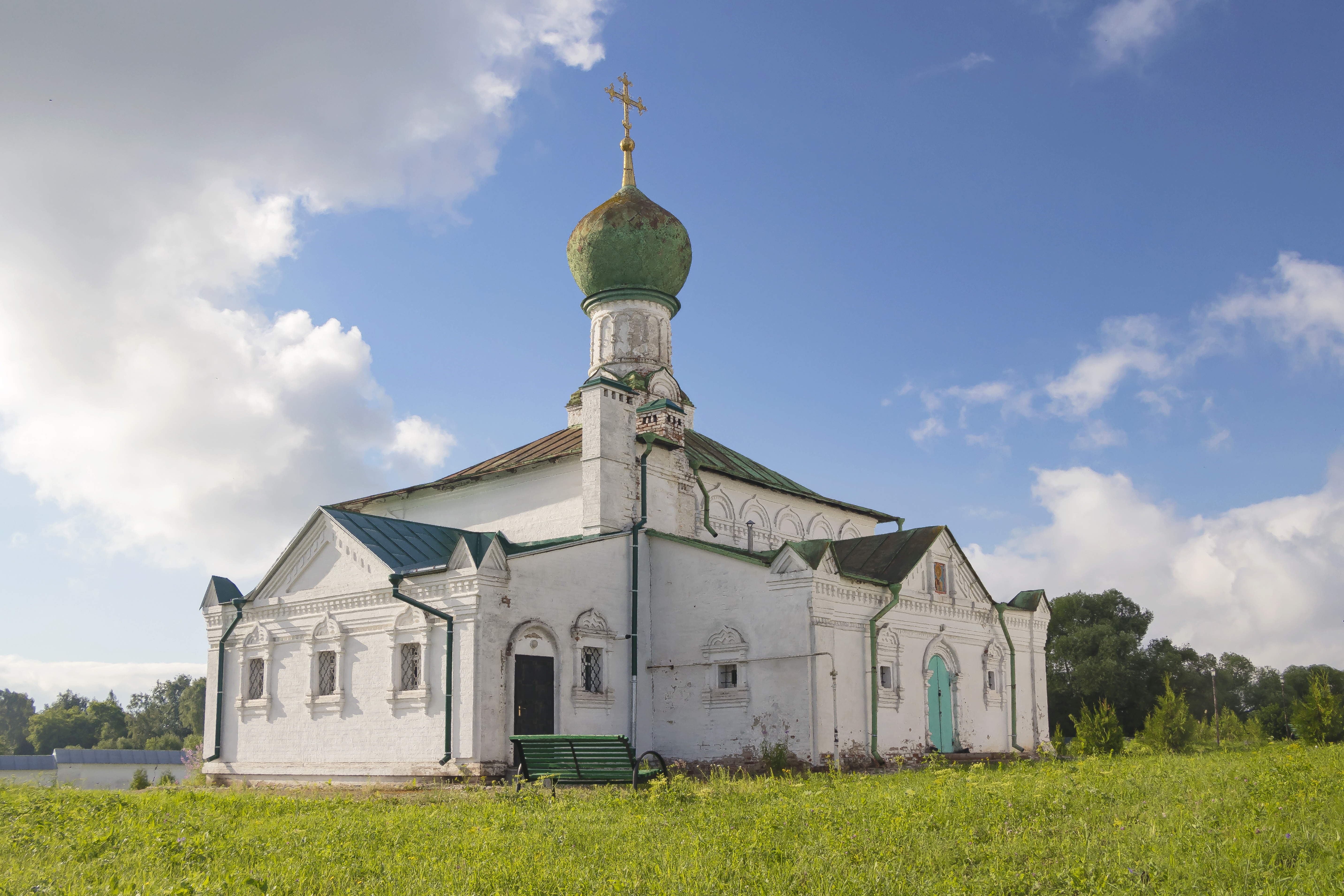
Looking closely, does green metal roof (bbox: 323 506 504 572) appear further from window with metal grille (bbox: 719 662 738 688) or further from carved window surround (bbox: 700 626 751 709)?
window with metal grille (bbox: 719 662 738 688)

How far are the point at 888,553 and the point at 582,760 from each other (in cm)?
697

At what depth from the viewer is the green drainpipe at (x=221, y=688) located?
15828 mm

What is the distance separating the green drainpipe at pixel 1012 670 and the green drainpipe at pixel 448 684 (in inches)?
365

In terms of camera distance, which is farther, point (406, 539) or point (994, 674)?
point (994, 674)

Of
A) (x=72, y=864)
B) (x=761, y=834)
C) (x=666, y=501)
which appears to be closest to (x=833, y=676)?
(x=666, y=501)

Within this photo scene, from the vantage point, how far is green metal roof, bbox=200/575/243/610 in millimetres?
16141

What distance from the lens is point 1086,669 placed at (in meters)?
37.5

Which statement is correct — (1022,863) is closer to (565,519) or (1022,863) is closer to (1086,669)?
(565,519)

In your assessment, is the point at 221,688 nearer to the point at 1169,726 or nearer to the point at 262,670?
the point at 262,670

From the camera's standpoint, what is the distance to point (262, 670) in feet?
51.4

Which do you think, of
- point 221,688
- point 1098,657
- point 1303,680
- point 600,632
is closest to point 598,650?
point 600,632

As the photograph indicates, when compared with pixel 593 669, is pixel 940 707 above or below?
below

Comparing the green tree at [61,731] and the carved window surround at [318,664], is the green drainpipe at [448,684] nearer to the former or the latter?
the carved window surround at [318,664]

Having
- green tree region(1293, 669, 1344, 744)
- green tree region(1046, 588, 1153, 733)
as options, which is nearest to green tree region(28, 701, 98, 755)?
green tree region(1046, 588, 1153, 733)
